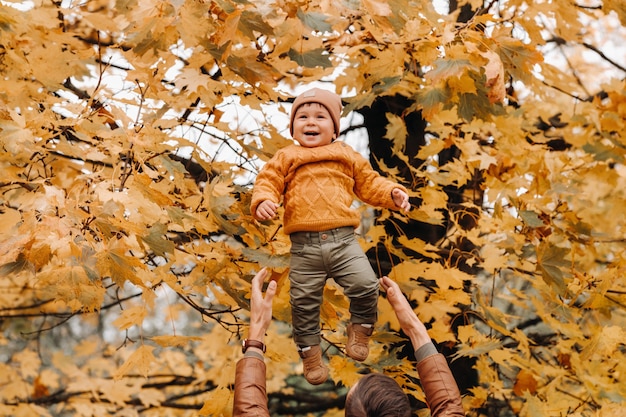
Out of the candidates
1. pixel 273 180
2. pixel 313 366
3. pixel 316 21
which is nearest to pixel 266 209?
pixel 273 180

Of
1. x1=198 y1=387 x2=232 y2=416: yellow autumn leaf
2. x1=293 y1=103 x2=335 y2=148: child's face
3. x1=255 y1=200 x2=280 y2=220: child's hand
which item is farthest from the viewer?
x1=198 y1=387 x2=232 y2=416: yellow autumn leaf

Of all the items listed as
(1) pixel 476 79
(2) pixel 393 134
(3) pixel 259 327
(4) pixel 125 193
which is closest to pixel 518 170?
(2) pixel 393 134

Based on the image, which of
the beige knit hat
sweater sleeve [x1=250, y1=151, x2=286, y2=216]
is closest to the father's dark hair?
sweater sleeve [x1=250, y1=151, x2=286, y2=216]

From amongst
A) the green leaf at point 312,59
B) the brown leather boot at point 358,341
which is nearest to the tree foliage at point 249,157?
the green leaf at point 312,59

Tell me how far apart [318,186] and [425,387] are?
2.84ft

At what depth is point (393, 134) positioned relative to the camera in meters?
3.60

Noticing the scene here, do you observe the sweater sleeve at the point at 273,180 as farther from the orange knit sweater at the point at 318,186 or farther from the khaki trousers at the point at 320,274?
the khaki trousers at the point at 320,274

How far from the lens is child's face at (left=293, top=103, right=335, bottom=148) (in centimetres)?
242

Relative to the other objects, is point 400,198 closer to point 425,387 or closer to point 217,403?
point 425,387

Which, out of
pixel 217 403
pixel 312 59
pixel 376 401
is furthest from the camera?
pixel 217 403

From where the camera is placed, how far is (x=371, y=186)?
2439 mm

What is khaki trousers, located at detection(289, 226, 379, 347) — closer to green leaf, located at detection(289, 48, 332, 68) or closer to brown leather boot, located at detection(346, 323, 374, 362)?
brown leather boot, located at detection(346, 323, 374, 362)

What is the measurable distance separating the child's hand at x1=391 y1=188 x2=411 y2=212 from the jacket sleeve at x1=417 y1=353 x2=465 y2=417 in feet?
1.92

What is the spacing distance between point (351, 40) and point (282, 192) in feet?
3.52
